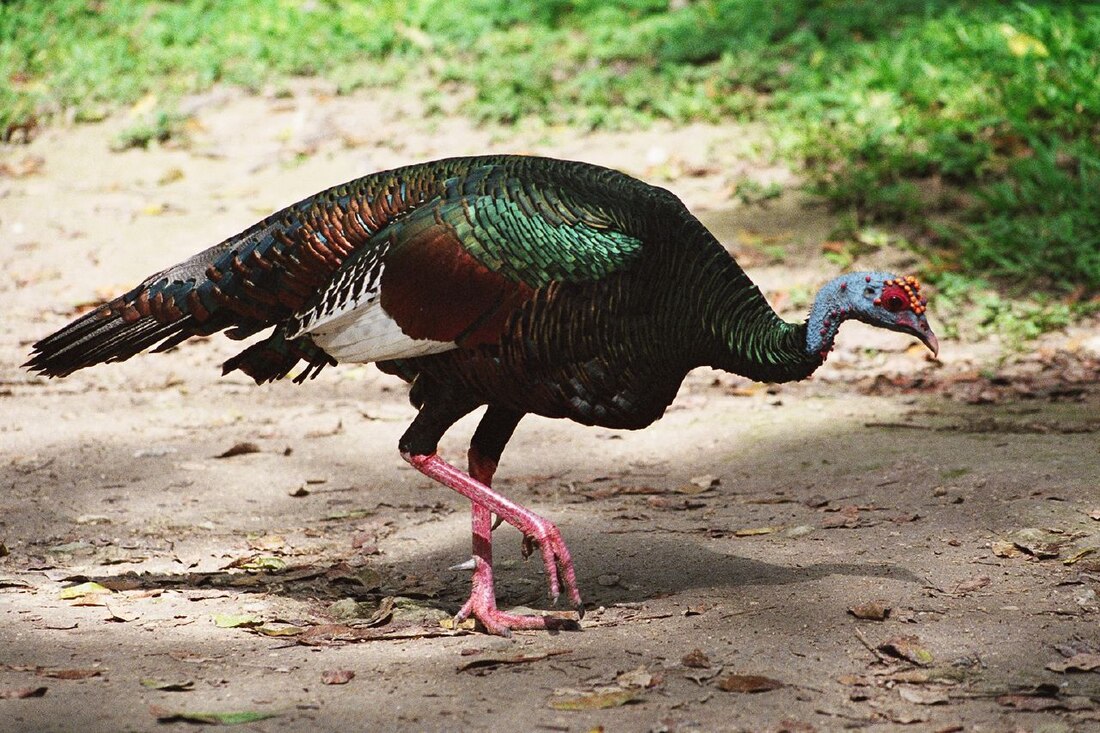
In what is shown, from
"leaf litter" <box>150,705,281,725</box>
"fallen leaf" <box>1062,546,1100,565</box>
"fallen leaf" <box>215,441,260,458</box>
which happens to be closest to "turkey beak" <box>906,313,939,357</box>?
"fallen leaf" <box>1062,546,1100,565</box>

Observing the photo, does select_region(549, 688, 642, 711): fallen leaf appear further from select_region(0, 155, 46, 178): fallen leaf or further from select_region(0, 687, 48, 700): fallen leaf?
select_region(0, 155, 46, 178): fallen leaf

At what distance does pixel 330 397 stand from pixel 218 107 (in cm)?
473

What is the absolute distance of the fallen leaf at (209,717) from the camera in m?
3.52

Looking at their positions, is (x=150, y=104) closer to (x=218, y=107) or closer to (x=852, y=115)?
(x=218, y=107)

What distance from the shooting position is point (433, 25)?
12.0 m

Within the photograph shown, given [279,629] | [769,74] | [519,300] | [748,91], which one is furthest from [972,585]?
[769,74]

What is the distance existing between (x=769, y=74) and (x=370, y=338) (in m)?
6.86

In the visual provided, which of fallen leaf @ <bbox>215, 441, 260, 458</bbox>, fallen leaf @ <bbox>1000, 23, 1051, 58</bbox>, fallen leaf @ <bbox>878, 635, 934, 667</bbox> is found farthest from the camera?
fallen leaf @ <bbox>1000, 23, 1051, 58</bbox>

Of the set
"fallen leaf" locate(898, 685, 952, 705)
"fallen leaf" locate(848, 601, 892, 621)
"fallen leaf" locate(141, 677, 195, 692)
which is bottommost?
"fallen leaf" locate(898, 685, 952, 705)

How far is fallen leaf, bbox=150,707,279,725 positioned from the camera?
11.5 ft

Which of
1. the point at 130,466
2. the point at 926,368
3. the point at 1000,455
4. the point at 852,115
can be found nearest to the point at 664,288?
the point at 1000,455

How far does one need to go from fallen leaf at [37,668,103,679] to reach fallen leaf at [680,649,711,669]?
65.9 inches

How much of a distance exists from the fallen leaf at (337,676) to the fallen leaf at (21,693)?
754mm

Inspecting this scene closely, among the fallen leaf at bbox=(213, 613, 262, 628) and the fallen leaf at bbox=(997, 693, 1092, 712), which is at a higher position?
the fallen leaf at bbox=(213, 613, 262, 628)
